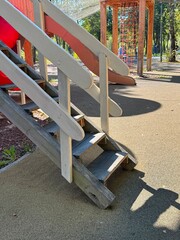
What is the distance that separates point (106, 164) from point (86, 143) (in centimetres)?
33

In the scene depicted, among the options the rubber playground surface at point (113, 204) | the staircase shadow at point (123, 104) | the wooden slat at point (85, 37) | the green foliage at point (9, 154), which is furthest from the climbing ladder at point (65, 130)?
the staircase shadow at point (123, 104)

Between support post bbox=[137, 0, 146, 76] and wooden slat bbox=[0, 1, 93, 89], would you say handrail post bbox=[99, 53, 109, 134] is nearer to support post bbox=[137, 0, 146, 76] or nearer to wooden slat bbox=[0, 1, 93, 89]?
wooden slat bbox=[0, 1, 93, 89]

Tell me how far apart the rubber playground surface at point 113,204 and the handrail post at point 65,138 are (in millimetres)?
361

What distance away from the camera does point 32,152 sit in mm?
4527

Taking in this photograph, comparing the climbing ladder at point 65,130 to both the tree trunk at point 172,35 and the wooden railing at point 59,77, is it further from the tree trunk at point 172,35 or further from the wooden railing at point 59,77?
the tree trunk at point 172,35

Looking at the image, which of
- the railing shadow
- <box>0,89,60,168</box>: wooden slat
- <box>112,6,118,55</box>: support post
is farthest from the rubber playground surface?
<box>112,6,118,55</box>: support post

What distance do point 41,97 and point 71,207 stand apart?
1118mm

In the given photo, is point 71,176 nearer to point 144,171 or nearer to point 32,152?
point 144,171

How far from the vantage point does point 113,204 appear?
121 inches

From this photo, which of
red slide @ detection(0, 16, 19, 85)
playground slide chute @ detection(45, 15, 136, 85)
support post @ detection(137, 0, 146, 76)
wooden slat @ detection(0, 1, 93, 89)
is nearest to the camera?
wooden slat @ detection(0, 1, 93, 89)

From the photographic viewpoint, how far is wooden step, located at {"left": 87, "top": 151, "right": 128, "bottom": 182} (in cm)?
320

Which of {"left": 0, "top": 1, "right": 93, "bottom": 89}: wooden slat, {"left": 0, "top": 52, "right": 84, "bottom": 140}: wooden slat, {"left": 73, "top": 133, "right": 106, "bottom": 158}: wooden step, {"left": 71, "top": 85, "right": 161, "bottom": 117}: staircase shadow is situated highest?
{"left": 0, "top": 1, "right": 93, "bottom": 89}: wooden slat

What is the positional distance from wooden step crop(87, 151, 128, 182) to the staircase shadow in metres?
3.06

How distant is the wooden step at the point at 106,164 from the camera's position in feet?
10.5
